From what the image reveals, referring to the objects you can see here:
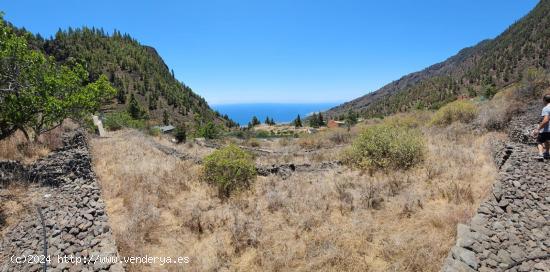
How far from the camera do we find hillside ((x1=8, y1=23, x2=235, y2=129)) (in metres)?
79.0

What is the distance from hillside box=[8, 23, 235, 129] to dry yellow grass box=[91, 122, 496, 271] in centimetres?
6663

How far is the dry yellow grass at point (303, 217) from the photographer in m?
5.25

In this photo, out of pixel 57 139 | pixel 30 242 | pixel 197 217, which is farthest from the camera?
pixel 57 139

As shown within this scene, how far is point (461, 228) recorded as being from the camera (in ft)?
17.3

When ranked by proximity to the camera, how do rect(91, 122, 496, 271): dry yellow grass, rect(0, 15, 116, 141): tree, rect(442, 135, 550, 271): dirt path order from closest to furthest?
rect(442, 135, 550, 271): dirt path, rect(91, 122, 496, 271): dry yellow grass, rect(0, 15, 116, 141): tree

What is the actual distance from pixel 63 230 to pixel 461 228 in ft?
24.0

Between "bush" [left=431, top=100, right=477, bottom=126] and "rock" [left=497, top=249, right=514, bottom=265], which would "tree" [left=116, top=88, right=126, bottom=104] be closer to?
"bush" [left=431, top=100, right=477, bottom=126]

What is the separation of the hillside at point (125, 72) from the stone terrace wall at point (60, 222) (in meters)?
66.8

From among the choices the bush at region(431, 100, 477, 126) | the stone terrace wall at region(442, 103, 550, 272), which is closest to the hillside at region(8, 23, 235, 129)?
the bush at region(431, 100, 477, 126)

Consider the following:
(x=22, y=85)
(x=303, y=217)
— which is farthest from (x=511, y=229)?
(x=22, y=85)

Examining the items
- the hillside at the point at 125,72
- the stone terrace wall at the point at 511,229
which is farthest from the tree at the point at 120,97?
the stone terrace wall at the point at 511,229

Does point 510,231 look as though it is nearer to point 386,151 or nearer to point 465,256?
point 465,256

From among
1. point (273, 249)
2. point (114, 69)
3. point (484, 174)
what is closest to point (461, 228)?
point (273, 249)

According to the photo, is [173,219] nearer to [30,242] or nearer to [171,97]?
[30,242]
